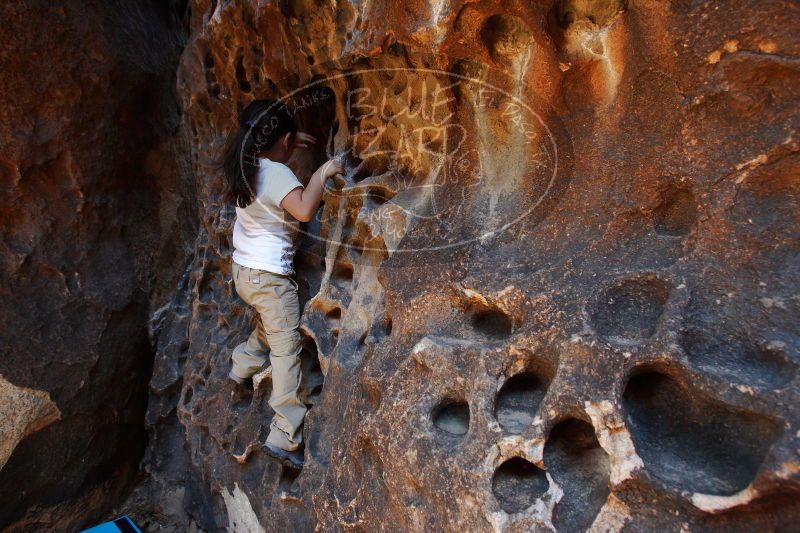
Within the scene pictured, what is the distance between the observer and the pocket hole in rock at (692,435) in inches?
35.9

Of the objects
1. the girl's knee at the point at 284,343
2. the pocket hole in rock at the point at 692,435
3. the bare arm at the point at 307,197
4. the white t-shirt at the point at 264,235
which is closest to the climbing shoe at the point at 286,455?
the girl's knee at the point at 284,343

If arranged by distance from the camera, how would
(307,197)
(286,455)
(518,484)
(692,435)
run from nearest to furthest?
(692,435) → (518,484) → (307,197) → (286,455)

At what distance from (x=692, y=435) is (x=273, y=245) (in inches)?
48.5

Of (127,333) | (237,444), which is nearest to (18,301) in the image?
(127,333)

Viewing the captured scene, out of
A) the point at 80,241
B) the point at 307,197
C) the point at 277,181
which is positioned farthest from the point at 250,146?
the point at 80,241

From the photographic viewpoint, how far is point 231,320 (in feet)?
7.33

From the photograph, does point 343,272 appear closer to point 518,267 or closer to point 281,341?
point 281,341

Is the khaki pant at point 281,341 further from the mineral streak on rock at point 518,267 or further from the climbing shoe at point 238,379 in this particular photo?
the climbing shoe at point 238,379

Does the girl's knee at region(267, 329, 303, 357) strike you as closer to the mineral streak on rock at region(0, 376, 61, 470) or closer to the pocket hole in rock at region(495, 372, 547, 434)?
the pocket hole in rock at region(495, 372, 547, 434)

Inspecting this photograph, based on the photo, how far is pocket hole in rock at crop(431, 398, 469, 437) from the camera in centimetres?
126

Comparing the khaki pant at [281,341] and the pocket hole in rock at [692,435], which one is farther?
the khaki pant at [281,341]

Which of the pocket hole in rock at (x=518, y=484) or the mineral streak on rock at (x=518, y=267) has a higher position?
the mineral streak on rock at (x=518, y=267)

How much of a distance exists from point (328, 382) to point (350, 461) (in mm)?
271

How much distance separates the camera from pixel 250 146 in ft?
5.63
